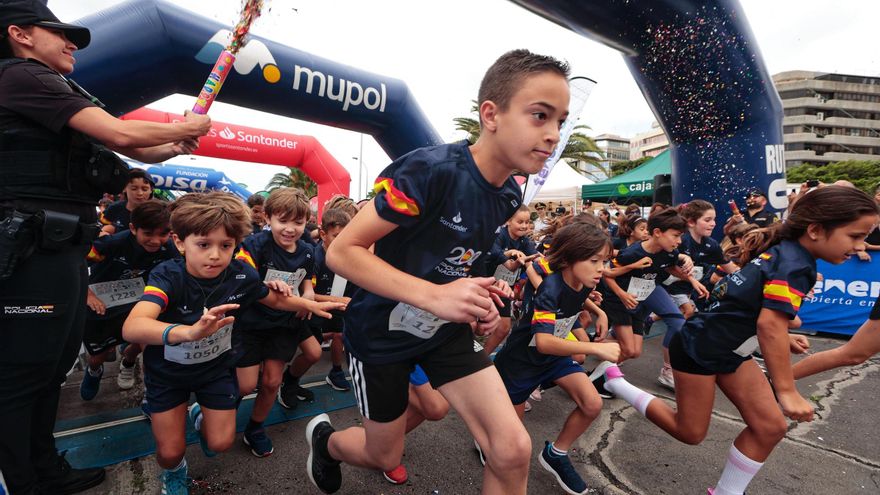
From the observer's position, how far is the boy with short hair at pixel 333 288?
338 centimetres

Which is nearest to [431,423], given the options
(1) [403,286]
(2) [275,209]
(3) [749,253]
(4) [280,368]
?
(4) [280,368]

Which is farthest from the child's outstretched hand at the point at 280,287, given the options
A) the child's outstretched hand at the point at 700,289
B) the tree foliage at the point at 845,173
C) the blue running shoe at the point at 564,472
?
the tree foliage at the point at 845,173

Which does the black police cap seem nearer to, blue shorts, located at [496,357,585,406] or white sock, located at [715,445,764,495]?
blue shorts, located at [496,357,585,406]

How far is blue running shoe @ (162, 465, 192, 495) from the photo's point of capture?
200cm

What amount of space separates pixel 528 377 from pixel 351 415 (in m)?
1.42

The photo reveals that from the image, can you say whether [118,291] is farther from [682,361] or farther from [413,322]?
[682,361]

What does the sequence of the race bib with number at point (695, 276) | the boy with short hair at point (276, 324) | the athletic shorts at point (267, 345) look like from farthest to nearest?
the race bib with number at point (695, 276)
the athletic shorts at point (267, 345)
the boy with short hair at point (276, 324)

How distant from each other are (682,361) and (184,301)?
2.74 meters

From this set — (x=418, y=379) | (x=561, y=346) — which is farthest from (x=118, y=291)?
(x=561, y=346)

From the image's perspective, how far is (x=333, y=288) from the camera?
345 cm

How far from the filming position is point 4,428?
163 centimetres

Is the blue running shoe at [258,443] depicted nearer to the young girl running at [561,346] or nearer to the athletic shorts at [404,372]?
the athletic shorts at [404,372]

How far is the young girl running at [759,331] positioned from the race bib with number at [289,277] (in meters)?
2.58

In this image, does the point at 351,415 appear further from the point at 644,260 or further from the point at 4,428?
the point at 644,260
